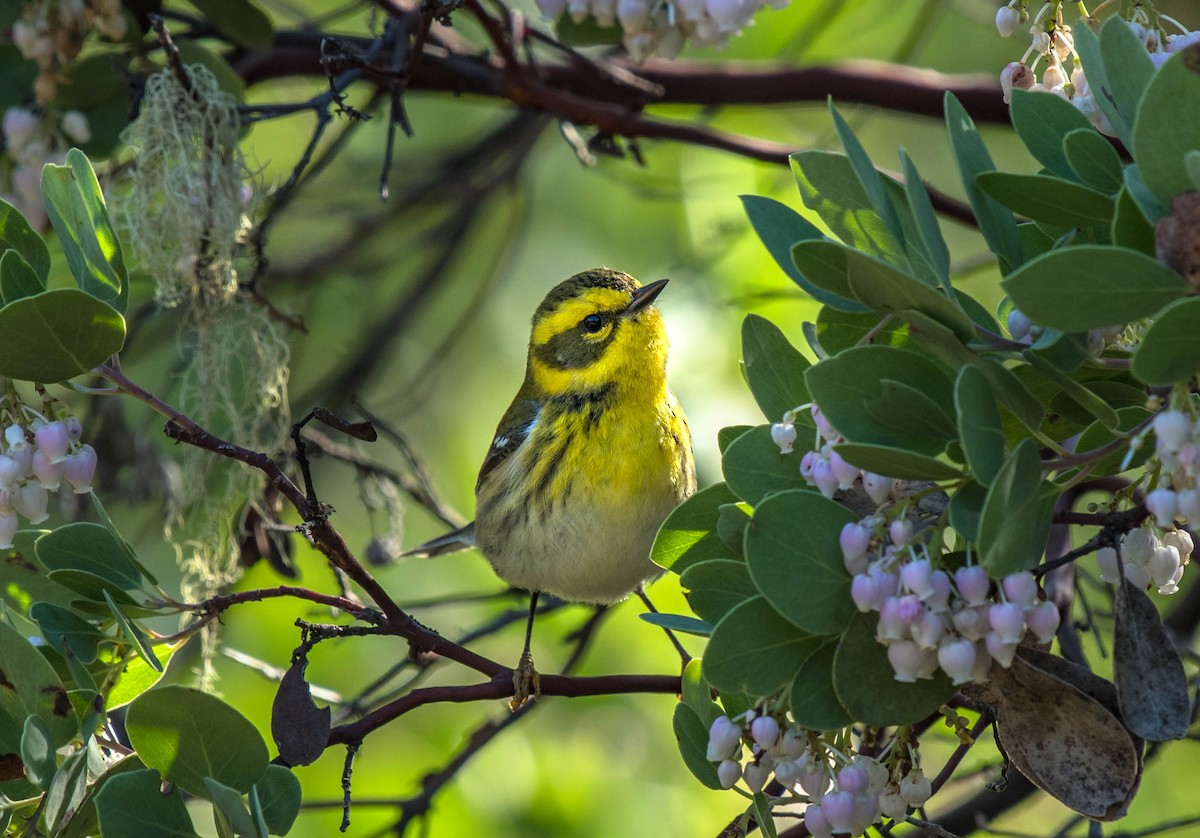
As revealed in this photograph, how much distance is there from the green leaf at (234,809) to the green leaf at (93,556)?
38 centimetres

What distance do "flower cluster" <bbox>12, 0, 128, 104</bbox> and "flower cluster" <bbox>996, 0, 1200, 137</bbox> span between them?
177 centimetres

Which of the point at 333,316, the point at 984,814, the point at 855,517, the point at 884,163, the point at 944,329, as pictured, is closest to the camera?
the point at 944,329

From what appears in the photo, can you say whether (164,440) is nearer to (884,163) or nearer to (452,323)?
(452,323)

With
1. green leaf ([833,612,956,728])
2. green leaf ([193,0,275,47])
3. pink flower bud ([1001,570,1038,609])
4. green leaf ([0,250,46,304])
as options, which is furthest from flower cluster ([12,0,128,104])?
pink flower bud ([1001,570,1038,609])

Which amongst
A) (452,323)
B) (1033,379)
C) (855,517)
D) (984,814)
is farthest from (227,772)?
(452,323)

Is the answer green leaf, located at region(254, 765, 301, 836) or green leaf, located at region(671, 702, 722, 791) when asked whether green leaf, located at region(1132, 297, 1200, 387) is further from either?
green leaf, located at region(254, 765, 301, 836)

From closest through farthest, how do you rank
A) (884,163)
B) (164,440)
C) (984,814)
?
(984,814)
(164,440)
(884,163)

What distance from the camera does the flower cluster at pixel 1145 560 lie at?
4.63 feet

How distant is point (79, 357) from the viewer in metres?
1.48

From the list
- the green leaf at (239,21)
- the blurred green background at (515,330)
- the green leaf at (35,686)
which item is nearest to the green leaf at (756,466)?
the green leaf at (35,686)

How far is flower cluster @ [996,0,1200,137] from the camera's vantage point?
1.49 meters

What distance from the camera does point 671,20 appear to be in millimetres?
1691

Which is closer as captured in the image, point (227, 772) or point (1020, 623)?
point (1020, 623)

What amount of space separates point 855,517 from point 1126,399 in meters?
0.42
